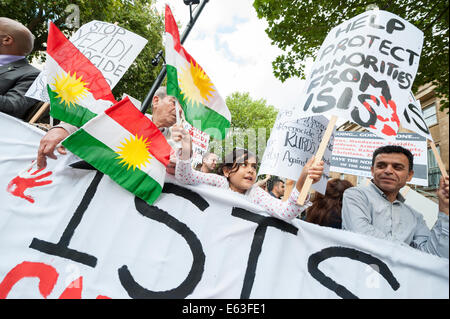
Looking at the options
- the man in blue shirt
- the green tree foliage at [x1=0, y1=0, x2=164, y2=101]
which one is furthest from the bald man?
the green tree foliage at [x1=0, y1=0, x2=164, y2=101]

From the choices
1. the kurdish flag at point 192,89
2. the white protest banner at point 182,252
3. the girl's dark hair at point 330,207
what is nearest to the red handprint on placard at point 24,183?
the white protest banner at point 182,252

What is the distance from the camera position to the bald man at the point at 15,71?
2.42 meters

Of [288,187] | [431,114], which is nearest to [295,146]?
[288,187]

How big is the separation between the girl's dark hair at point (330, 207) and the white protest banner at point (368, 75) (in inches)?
55.2

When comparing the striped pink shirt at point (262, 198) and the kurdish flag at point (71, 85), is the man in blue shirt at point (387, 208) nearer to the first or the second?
the striped pink shirt at point (262, 198)

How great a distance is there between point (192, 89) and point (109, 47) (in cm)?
157

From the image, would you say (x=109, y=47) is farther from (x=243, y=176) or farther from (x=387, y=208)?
(x=387, y=208)

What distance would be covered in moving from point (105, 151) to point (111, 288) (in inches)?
31.6

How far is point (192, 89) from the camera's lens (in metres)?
1.91

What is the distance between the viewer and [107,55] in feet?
9.55

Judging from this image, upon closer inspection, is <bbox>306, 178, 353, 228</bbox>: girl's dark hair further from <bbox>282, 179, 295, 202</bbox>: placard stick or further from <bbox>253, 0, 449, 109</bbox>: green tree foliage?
<bbox>253, 0, 449, 109</bbox>: green tree foliage

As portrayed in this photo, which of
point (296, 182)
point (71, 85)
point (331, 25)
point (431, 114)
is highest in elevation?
point (431, 114)

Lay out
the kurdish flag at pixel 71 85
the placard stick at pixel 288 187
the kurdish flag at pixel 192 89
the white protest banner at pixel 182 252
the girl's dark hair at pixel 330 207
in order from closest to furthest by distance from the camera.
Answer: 1. the white protest banner at pixel 182 252
2. the kurdish flag at pixel 192 89
3. the kurdish flag at pixel 71 85
4. the placard stick at pixel 288 187
5. the girl's dark hair at pixel 330 207
